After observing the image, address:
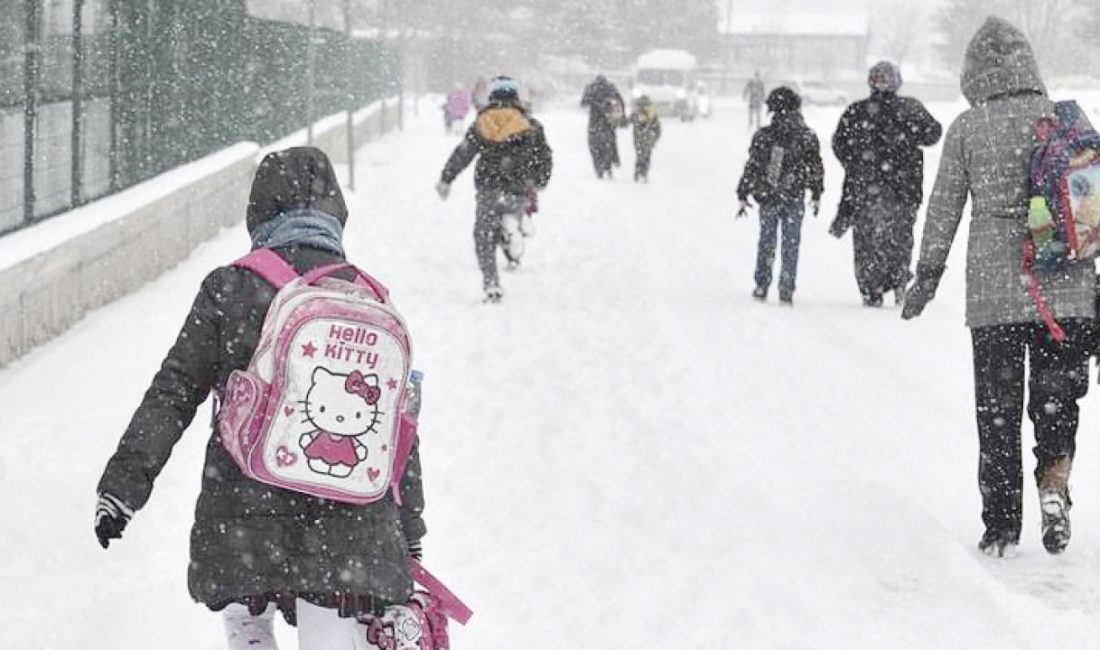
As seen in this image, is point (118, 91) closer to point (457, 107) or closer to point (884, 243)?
Answer: point (884, 243)

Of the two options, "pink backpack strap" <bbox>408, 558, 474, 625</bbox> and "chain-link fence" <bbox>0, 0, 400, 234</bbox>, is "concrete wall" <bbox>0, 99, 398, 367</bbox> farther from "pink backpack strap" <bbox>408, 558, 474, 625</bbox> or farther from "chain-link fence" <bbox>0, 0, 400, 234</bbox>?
"pink backpack strap" <bbox>408, 558, 474, 625</bbox>

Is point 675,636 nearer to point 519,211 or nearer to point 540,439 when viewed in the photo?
point 540,439

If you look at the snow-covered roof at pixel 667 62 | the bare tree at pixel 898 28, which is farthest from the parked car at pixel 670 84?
the bare tree at pixel 898 28

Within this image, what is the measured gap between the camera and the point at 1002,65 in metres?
5.92

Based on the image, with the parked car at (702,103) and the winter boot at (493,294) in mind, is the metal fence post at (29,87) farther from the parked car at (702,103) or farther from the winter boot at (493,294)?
the parked car at (702,103)

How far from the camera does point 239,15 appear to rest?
17406mm

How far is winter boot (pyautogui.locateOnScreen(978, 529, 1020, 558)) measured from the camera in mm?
6047

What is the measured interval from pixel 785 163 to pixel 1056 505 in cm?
660

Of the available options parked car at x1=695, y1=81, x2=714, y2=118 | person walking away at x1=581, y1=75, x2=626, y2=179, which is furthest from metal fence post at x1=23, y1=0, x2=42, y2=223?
parked car at x1=695, y1=81, x2=714, y2=118

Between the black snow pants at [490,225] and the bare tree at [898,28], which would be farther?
the bare tree at [898,28]

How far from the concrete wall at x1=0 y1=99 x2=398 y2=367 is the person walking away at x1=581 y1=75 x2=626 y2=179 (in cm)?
948

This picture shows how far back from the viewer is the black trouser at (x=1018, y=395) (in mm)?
5914

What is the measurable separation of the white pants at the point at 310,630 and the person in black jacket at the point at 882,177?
8871 millimetres

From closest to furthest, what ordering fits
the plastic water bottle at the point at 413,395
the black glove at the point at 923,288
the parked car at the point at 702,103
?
the plastic water bottle at the point at 413,395 → the black glove at the point at 923,288 → the parked car at the point at 702,103
